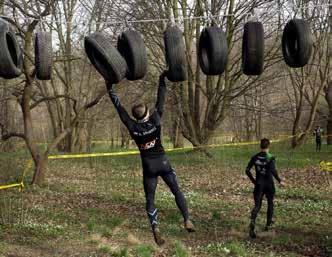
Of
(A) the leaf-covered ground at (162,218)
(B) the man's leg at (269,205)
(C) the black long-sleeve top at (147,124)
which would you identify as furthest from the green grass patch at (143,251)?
(C) the black long-sleeve top at (147,124)

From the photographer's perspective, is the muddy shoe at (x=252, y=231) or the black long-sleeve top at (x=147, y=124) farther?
the muddy shoe at (x=252, y=231)

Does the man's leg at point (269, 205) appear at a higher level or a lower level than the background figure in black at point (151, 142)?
lower

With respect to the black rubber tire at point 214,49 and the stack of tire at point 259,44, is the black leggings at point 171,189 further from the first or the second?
the stack of tire at point 259,44

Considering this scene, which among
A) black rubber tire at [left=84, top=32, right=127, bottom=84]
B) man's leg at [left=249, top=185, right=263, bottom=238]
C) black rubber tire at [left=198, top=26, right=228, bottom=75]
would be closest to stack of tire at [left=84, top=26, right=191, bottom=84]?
black rubber tire at [left=84, top=32, right=127, bottom=84]

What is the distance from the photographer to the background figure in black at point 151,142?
607 cm

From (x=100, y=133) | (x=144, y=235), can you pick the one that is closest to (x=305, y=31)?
(x=144, y=235)

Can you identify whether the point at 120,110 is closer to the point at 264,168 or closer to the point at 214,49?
the point at 214,49

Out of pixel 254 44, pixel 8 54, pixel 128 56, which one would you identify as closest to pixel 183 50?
pixel 128 56

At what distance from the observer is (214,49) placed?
6.55 metres

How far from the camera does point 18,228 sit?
10.1 m

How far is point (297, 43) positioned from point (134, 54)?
2161 millimetres

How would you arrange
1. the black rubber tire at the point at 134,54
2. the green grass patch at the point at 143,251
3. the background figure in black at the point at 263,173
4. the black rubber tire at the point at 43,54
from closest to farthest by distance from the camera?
1. the black rubber tire at the point at 134,54
2. the black rubber tire at the point at 43,54
3. the green grass patch at the point at 143,251
4. the background figure in black at the point at 263,173

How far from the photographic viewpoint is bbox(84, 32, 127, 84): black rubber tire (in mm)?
6199

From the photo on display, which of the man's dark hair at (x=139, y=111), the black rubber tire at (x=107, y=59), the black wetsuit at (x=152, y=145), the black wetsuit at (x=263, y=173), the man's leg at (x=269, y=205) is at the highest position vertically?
the black rubber tire at (x=107, y=59)
